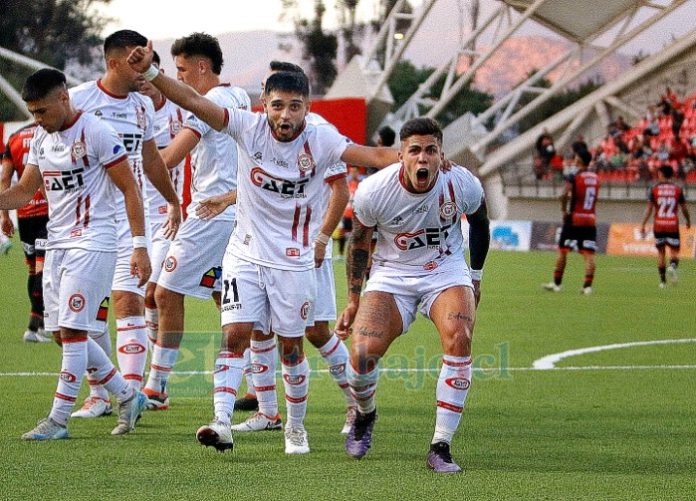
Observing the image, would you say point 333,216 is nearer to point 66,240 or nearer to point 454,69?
point 66,240

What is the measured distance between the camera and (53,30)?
54.9 m

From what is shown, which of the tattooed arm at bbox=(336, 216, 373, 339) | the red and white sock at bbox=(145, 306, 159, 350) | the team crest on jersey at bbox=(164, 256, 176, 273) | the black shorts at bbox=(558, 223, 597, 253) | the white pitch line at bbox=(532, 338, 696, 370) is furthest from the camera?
the black shorts at bbox=(558, 223, 597, 253)

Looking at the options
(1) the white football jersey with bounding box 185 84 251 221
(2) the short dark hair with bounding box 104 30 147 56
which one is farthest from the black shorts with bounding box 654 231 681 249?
(2) the short dark hair with bounding box 104 30 147 56

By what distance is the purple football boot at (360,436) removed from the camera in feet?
23.9

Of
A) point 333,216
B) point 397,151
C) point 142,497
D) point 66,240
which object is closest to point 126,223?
point 66,240

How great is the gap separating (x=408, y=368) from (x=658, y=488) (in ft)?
18.3

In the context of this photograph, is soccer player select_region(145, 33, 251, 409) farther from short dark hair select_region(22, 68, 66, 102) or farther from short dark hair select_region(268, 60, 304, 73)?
short dark hair select_region(22, 68, 66, 102)

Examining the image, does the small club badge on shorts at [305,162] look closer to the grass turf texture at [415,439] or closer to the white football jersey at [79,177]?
the white football jersey at [79,177]

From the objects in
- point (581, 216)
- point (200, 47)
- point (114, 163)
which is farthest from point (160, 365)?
point (581, 216)

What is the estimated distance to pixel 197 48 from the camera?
30.1 feet

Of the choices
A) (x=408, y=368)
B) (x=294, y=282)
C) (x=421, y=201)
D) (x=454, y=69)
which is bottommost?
(x=408, y=368)

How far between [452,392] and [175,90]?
2.22 m

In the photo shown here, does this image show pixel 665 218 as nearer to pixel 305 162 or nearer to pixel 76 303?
pixel 305 162

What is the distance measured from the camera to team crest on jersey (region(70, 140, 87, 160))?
25.3 feet
